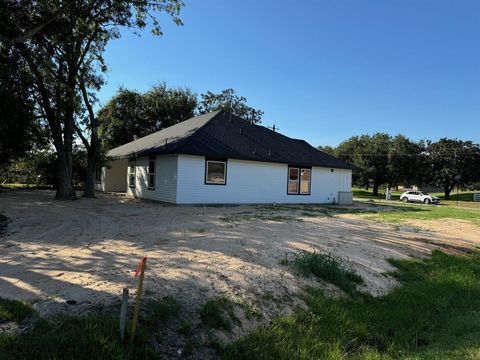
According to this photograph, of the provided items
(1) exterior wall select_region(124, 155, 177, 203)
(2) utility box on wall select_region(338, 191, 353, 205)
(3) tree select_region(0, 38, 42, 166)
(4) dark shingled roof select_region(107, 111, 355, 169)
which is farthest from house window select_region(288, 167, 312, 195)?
(3) tree select_region(0, 38, 42, 166)

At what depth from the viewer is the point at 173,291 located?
5.28 m

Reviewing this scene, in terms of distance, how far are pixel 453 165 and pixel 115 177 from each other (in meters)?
45.0

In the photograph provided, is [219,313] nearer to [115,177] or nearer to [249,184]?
[249,184]

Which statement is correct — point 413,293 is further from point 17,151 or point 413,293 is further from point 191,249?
point 17,151

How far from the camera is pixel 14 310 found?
4.20 metres

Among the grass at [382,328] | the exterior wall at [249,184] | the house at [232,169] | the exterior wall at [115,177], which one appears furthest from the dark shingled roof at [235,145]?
the grass at [382,328]

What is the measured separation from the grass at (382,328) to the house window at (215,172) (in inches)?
471

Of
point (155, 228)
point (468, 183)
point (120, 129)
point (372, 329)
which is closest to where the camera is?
point (372, 329)

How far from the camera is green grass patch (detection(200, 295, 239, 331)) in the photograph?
187 inches

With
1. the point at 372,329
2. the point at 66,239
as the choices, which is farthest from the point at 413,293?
the point at 66,239

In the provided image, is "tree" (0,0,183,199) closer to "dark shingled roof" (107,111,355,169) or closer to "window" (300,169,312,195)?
"dark shingled roof" (107,111,355,169)

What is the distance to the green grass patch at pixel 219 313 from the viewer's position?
4.76 metres

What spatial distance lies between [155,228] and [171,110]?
32.8 metres

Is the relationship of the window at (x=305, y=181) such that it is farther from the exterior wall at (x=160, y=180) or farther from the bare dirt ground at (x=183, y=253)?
the bare dirt ground at (x=183, y=253)
